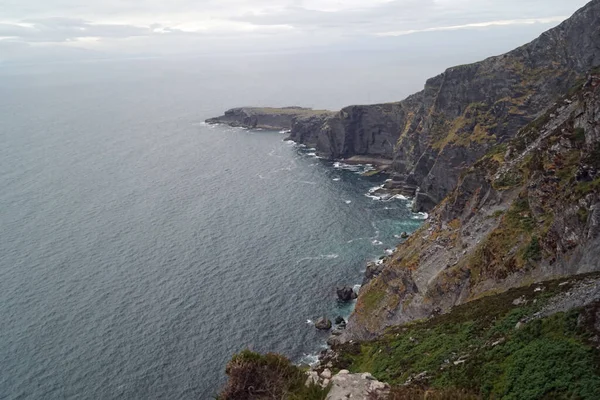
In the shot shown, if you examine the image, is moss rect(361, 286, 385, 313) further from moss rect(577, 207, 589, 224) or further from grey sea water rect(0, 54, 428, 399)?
moss rect(577, 207, 589, 224)

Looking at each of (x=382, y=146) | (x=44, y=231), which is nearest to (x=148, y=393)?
(x=44, y=231)

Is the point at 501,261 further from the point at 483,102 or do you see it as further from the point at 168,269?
the point at 483,102

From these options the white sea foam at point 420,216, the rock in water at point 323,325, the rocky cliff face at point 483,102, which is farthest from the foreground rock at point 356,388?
the rocky cliff face at point 483,102

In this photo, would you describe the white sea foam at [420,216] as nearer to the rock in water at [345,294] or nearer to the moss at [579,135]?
the rock in water at [345,294]

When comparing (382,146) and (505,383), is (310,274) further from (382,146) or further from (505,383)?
(382,146)

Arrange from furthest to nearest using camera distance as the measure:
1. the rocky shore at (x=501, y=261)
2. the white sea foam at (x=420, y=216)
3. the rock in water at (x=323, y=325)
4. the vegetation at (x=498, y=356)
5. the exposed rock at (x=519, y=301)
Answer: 1. the white sea foam at (x=420, y=216)
2. the rock in water at (x=323, y=325)
3. the exposed rock at (x=519, y=301)
4. the rocky shore at (x=501, y=261)
5. the vegetation at (x=498, y=356)

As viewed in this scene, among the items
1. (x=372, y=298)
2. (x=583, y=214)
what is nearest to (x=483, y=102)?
(x=372, y=298)

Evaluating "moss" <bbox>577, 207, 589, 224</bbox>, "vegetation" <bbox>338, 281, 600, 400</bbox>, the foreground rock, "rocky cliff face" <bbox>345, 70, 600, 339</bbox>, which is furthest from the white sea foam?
the foreground rock
